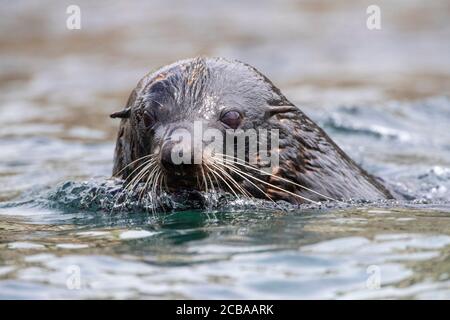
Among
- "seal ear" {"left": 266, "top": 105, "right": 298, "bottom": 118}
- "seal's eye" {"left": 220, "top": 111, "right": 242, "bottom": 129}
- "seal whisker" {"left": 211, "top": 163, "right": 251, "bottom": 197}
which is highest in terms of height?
"seal ear" {"left": 266, "top": 105, "right": 298, "bottom": 118}

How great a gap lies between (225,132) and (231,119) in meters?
0.13

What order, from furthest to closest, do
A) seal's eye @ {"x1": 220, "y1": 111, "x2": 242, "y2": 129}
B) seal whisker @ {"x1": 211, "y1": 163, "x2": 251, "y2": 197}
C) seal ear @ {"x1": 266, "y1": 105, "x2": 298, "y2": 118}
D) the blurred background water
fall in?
seal ear @ {"x1": 266, "y1": 105, "x2": 298, "y2": 118} → seal's eye @ {"x1": 220, "y1": 111, "x2": 242, "y2": 129} → seal whisker @ {"x1": 211, "y1": 163, "x2": 251, "y2": 197} → the blurred background water

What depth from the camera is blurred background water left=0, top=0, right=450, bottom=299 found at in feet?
14.7

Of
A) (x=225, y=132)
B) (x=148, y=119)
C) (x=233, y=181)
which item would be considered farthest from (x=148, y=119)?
(x=233, y=181)

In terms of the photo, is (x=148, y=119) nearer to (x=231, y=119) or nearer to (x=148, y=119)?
(x=148, y=119)

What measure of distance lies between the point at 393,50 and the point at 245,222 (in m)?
11.3

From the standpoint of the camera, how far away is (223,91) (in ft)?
19.9

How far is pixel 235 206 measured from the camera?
585cm

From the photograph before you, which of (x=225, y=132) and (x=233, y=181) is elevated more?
(x=225, y=132)

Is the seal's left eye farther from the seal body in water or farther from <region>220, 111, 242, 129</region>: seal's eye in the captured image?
<region>220, 111, 242, 129</region>: seal's eye

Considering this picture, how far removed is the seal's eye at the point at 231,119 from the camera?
5.91 meters

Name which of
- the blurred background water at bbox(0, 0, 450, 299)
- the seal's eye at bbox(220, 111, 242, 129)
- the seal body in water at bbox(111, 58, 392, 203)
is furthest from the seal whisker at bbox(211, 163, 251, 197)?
the seal's eye at bbox(220, 111, 242, 129)

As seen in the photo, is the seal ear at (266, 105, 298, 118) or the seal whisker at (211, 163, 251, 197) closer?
the seal whisker at (211, 163, 251, 197)

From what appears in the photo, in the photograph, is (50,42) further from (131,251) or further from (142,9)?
(131,251)
